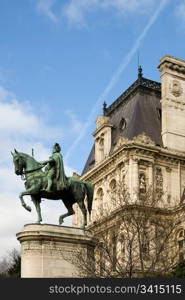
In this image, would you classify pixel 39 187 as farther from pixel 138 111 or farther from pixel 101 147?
pixel 101 147

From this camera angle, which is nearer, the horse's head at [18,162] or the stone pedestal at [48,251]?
the stone pedestal at [48,251]

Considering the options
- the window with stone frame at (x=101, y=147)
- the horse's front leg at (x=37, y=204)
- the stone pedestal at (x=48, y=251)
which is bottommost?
the stone pedestal at (x=48, y=251)

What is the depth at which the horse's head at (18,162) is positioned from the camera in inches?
945

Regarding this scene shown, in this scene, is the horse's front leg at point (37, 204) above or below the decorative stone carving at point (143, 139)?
below

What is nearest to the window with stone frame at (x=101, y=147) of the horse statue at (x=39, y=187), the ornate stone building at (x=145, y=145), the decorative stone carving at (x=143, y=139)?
the ornate stone building at (x=145, y=145)

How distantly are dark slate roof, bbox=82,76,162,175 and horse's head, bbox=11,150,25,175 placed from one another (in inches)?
1098

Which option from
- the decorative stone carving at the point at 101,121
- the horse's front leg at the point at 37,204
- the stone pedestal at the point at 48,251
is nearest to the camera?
the stone pedestal at the point at 48,251

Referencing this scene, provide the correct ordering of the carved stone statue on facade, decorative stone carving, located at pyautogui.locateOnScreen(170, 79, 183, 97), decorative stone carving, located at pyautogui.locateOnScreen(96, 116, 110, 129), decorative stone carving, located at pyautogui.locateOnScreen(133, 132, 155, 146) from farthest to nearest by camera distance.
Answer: decorative stone carving, located at pyautogui.locateOnScreen(96, 116, 110, 129), decorative stone carving, located at pyautogui.locateOnScreen(170, 79, 183, 97), decorative stone carving, located at pyautogui.locateOnScreen(133, 132, 155, 146), the carved stone statue on facade

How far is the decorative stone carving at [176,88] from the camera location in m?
53.6

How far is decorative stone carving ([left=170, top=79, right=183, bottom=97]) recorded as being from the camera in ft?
176

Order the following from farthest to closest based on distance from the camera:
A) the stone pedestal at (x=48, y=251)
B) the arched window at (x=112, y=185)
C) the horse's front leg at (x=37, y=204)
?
the arched window at (x=112, y=185) < the horse's front leg at (x=37, y=204) < the stone pedestal at (x=48, y=251)

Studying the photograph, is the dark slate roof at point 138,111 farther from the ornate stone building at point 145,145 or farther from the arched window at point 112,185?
the arched window at point 112,185

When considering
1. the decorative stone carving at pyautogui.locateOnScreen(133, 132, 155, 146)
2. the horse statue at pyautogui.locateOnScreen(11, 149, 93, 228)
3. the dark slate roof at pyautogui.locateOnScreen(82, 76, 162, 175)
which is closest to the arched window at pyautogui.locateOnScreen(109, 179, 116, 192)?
the dark slate roof at pyautogui.locateOnScreen(82, 76, 162, 175)

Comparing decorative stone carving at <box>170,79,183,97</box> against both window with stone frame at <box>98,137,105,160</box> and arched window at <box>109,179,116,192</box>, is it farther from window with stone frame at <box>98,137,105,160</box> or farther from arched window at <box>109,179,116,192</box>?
arched window at <box>109,179,116,192</box>
